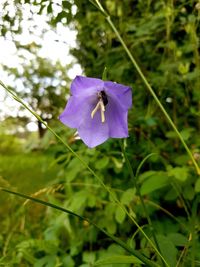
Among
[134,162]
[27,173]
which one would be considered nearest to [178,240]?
[134,162]

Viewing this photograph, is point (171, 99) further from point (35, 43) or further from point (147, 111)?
Result: point (35, 43)

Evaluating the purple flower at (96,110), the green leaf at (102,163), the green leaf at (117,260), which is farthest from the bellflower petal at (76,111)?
the green leaf at (102,163)

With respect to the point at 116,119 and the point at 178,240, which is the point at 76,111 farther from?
the point at 178,240

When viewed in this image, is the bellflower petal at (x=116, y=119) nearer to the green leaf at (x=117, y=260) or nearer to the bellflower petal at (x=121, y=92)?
the bellflower petal at (x=121, y=92)

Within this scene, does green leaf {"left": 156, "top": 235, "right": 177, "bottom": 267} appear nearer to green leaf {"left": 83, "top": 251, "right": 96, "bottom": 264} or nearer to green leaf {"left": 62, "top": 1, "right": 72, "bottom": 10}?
green leaf {"left": 83, "top": 251, "right": 96, "bottom": 264}

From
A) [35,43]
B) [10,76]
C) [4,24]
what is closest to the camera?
[4,24]

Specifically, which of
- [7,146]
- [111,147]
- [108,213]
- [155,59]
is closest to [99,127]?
[108,213]
